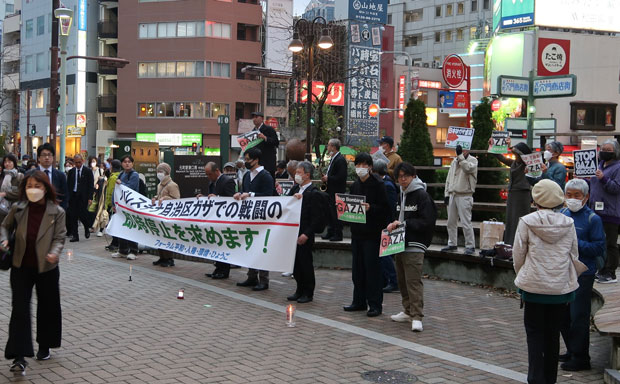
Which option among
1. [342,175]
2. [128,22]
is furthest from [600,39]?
[342,175]

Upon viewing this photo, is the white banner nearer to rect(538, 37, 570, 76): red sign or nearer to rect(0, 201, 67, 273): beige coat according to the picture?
rect(0, 201, 67, 273): beige coat

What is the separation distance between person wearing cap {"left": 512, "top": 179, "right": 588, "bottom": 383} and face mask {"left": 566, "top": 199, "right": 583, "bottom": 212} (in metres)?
0.72

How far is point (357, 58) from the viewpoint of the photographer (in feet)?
220

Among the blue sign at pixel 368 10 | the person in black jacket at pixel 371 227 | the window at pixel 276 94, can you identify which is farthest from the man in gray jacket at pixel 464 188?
the blue sign at pixel 368 10

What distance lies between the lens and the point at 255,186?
12062 mm

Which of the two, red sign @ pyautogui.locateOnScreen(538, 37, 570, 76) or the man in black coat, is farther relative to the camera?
red sign @ pyautogui.locateOnScreen(538, 37, 570, 76)

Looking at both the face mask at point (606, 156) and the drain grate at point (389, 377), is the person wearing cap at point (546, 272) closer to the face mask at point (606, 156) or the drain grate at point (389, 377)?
the drain grate at point (389, 377)

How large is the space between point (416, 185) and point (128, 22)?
57830mm

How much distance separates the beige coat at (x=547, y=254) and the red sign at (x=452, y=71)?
32213mm

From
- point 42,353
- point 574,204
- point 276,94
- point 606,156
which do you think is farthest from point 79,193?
point 276,94

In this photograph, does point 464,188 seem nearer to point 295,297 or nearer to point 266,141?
point 295,297

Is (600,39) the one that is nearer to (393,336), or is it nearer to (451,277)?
(451,277)

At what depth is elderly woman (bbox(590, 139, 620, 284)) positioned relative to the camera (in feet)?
32.7

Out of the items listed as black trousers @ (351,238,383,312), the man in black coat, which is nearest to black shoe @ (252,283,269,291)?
black trousers @ (351,238,383,312)
